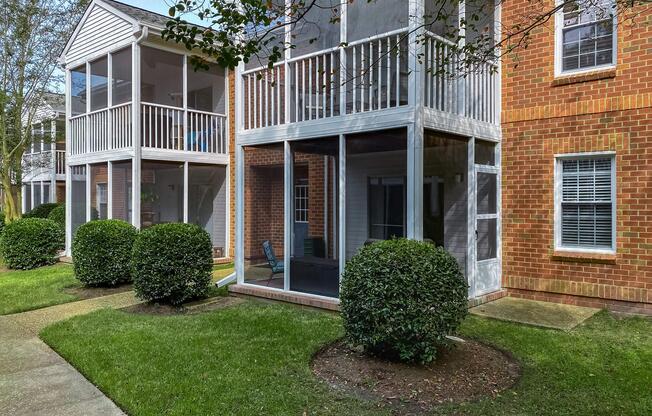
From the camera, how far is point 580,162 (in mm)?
7719

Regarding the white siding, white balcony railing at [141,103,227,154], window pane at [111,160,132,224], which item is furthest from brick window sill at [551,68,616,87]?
window pane at [111,160,132,224]

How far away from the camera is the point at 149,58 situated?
42.1ft

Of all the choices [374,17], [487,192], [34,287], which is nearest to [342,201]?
[487,192]

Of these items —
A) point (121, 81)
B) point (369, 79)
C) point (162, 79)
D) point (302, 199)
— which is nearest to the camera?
point (369, 79)

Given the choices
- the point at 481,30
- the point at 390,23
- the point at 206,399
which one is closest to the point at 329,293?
the point at 206,399

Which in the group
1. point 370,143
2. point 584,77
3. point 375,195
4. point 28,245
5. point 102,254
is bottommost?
point 28,245

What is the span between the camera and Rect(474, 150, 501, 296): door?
26.4 feet

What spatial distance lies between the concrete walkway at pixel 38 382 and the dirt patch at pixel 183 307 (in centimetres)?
123

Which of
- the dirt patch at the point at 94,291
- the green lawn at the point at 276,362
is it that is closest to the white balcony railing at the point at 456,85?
the green lawn at the point at 276,362

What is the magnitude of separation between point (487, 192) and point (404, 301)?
440 centimetres

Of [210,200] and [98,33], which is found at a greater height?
[98,33]

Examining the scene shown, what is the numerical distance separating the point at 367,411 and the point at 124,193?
10.8 meters

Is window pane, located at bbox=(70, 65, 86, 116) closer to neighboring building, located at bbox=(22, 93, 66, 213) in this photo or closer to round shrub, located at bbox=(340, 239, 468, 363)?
neighboring building, located at bbox=(22, 93, 66, 213)

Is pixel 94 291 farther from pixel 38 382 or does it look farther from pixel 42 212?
pixel 42 212
